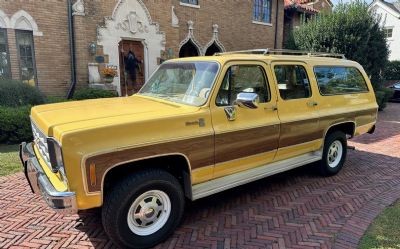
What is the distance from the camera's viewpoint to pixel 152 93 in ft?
14.6


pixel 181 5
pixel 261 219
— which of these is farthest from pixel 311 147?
pixel 181 5

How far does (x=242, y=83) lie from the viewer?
409cm

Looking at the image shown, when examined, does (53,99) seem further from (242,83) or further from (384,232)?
Answer: (384,232)

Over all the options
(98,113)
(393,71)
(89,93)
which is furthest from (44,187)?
(393,71)

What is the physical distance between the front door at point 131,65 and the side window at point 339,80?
801 cm

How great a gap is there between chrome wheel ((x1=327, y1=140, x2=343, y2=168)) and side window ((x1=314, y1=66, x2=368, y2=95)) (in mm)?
965

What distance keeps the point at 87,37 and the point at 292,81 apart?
7.91m

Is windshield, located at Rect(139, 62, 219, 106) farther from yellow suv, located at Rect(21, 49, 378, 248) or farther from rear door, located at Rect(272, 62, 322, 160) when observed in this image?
rear door, located at Rect(272, 62, 322, 160)

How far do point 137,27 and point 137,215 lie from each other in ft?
30.5

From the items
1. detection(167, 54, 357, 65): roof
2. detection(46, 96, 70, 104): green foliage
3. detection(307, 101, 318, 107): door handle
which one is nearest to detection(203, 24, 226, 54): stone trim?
detection(46, 96, 70, 104): green foliage

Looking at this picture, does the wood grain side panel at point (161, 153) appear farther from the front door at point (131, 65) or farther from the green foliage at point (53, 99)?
the front door at point (131, 65)

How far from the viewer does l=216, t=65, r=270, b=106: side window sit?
383 centimetres

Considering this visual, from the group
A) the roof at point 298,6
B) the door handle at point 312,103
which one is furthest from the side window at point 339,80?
the roof at point 298,6

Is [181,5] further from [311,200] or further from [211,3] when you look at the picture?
[311,200]
